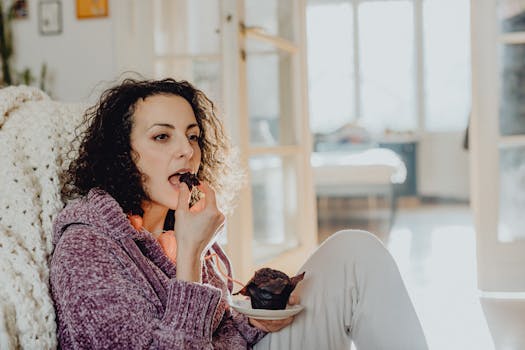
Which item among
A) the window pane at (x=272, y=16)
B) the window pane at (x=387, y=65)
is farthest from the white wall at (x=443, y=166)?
the window pane at (x=272, y=16)

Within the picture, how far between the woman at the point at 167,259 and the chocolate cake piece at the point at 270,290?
81 millimetres

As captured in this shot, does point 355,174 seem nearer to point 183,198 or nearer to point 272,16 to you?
point 272,16

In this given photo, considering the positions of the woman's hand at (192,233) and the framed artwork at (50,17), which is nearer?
the woman's hand at (192,233)

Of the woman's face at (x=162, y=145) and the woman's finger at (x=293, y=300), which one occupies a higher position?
the woman's face at (x=162, y=145)

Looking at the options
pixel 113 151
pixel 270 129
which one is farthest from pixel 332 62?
pixel 113 151

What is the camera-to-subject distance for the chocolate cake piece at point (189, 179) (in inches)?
55.2


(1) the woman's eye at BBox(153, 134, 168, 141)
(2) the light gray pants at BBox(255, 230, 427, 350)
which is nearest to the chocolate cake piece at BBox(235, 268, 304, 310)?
(2) the light gray pants at BBox(255, 230, 427, 350)

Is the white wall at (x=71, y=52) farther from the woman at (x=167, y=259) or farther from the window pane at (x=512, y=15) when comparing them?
the window pane at (x=512, y=15)

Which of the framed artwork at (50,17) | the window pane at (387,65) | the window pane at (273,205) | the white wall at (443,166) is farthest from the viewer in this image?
the window pane at (387,65)

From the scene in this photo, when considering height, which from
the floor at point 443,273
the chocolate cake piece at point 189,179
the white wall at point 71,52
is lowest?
the floor at point 443,273

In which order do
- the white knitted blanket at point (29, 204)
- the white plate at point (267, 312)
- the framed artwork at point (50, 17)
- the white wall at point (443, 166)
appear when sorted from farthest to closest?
the white wall at point (443, 166) < the framed artwork at point (50, 17) < the white plate at point (267, 312) < the white knitted blanket at point (29, 204)

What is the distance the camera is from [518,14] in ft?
11.4

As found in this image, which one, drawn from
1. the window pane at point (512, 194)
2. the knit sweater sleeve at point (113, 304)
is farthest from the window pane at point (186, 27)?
the knit sweater sleeve at point (113, 304)

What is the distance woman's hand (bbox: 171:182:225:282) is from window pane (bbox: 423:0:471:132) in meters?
7.23
